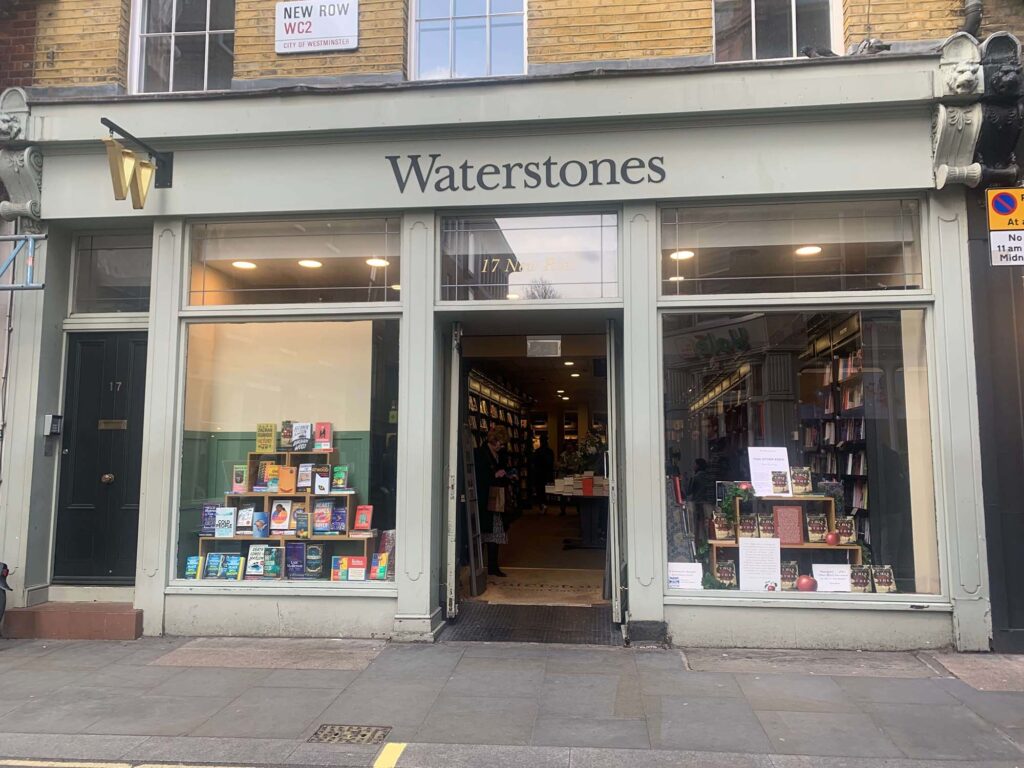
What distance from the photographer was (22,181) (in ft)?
24.1

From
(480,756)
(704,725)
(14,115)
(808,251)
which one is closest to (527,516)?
(808,251)

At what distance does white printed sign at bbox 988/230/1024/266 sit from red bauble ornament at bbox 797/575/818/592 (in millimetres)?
3144

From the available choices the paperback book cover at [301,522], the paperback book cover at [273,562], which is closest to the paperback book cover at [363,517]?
the paperback book cover at [301,522]

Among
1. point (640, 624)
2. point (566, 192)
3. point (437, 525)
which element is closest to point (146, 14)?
point (566, 192)

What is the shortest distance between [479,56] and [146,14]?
3694 mm

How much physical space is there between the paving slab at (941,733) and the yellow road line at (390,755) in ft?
9.80

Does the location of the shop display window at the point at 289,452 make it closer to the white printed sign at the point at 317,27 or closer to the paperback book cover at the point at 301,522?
the paperback book cover at the point at 301,522

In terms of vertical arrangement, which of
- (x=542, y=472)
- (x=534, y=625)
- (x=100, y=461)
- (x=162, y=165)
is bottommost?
(x=534, y=625)

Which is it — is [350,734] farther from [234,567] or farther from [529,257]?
[529,257]

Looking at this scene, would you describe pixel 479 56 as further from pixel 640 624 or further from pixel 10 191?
pixel 640 624

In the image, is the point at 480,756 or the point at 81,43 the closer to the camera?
the point at 480,756

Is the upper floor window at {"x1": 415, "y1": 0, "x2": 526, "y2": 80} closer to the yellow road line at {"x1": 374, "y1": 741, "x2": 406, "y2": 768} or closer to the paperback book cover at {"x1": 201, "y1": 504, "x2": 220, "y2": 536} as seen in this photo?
the paperback book cover at {"x1": 201, "y1": 504, "x2": 220, "y2": 536}

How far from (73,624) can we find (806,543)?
687cm

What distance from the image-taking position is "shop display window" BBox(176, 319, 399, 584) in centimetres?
727
